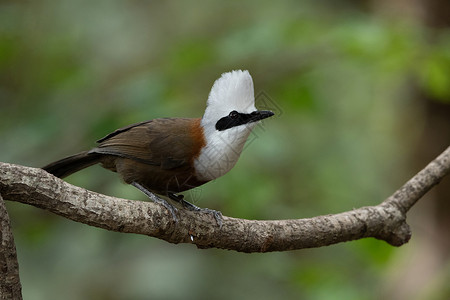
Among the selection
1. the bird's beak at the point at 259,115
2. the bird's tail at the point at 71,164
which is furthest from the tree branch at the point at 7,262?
the bird's beak at the point at 259,115

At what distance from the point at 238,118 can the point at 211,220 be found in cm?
60

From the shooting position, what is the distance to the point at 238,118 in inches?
133

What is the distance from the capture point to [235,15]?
336 inches

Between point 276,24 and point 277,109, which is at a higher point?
point 276,24

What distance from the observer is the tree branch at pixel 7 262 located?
2414mm

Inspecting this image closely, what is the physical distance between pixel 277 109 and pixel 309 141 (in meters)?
3.13

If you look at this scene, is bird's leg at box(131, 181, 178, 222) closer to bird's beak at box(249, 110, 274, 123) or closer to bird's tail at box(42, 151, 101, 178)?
bird's tail at box(42, 151, 101, 178)

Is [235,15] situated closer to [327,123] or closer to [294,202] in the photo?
[327,123]

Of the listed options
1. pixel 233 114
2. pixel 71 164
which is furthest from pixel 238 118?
pixel 71 164

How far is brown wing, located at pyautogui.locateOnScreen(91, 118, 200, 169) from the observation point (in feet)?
11.7

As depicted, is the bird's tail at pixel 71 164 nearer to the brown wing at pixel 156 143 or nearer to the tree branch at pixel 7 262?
the brown wing at pixel 156 143

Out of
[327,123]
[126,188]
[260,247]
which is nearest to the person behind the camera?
[260,247]

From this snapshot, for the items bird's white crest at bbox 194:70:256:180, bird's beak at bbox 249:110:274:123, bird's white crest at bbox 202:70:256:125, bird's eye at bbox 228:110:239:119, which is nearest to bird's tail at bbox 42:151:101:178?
bird's white crest at bbox 194:70:256:180

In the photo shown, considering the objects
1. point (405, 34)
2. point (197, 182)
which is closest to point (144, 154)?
point (197, 182)
